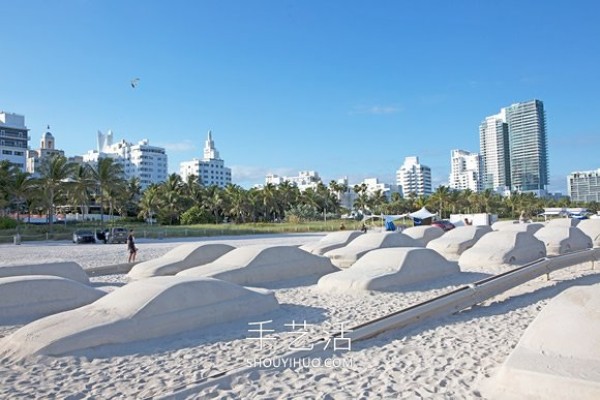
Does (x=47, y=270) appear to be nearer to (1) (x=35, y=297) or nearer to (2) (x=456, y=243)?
(1) (x=35, y=297)

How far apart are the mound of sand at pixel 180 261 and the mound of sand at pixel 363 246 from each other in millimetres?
3920

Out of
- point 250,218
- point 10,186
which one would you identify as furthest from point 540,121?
point 10,186

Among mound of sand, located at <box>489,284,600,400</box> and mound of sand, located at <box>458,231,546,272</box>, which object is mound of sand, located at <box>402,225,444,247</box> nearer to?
mound of sand, located at <box>458,231,546,272</box>

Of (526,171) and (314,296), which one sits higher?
(526,171)

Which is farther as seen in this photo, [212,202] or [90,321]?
[212,202]

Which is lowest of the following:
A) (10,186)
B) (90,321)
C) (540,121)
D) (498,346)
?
(498,346)

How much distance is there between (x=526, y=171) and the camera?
180 m

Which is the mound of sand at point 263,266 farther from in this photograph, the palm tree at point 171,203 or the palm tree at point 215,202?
the palm tree at point 215,202

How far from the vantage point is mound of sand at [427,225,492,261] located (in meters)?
19.0

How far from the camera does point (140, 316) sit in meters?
7.60

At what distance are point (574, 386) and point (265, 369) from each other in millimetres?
3355

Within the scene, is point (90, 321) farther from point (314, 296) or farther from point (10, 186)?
point (10, 186)

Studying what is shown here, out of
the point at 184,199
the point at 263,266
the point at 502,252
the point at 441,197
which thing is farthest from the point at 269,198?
the point at 263,266

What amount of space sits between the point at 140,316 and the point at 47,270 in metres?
6.93
